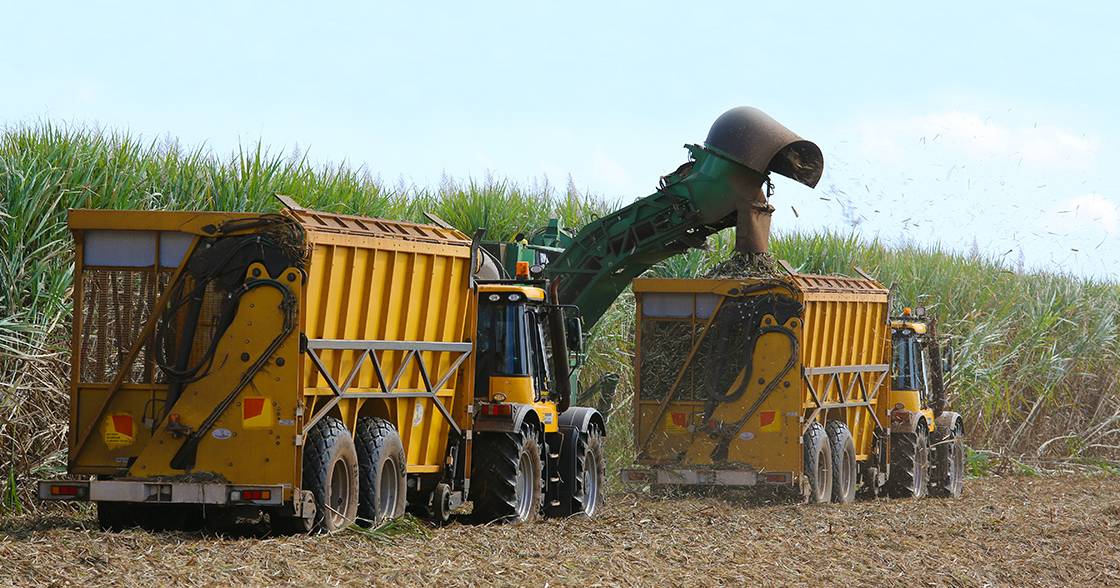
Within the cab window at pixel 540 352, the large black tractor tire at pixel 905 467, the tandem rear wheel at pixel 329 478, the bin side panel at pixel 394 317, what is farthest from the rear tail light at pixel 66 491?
the large black tractor tire at pixel 905 467

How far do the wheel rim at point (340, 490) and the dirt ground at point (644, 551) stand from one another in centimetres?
27

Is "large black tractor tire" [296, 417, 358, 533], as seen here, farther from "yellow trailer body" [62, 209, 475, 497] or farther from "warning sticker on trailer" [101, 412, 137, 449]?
"warning sticker on trailer" [101, 412, 137, 449]

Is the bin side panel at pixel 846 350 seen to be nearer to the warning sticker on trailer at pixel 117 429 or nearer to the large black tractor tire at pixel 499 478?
the large black tractor tire at pixel 499 478

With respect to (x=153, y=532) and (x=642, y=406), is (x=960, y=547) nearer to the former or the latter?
(x=642, y=406)

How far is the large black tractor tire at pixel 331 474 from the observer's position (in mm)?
11508

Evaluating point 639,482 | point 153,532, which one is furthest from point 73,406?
point 639,482

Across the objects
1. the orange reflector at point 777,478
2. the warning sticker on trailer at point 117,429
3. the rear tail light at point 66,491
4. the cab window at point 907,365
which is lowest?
the rear tail light at point 66,491

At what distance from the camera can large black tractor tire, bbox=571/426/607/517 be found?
51.3ft

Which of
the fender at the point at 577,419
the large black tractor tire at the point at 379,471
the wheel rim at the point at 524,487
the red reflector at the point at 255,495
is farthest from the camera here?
the fender at the point at 577,419

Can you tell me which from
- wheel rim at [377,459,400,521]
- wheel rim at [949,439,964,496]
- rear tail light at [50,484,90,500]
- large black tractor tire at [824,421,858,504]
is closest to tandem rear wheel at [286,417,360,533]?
wheel rim at [377,459,400,521]

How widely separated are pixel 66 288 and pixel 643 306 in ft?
22.0

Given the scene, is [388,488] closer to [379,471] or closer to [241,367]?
[379,471]

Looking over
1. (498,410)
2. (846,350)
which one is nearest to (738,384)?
(846,350)

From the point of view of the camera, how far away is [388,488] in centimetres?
1277
